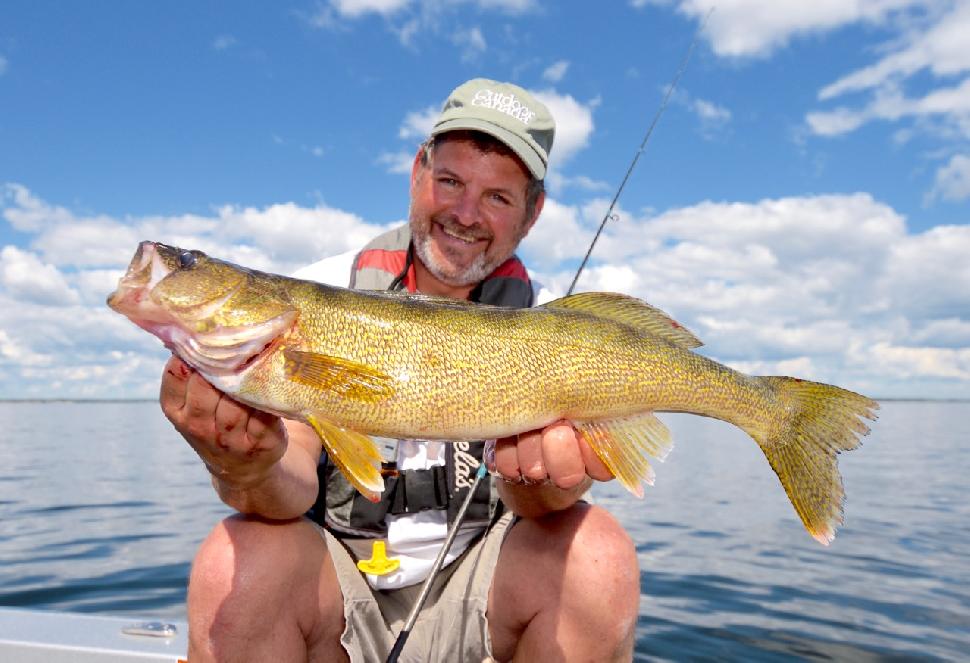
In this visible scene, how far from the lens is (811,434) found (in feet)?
11.2

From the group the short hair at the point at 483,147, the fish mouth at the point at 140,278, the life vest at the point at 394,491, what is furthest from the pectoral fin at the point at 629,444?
the short hair at the point at 483,147

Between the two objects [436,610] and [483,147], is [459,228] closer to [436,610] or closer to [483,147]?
[483,147]

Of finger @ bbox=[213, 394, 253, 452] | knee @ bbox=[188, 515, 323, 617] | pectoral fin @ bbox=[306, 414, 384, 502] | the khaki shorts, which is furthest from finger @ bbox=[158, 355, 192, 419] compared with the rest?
the khaki shorts

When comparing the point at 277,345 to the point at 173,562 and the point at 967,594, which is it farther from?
the point at 967,594

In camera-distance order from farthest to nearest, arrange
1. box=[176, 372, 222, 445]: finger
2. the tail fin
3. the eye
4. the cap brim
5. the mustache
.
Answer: the mustache < the cap brim < the tail fin < the eye < box=[176, 372, 222, 445]: finger

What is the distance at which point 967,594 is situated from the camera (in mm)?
7816

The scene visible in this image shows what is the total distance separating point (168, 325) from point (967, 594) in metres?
8.83

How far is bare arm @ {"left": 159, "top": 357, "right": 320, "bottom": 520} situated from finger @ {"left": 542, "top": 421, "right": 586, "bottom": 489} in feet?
3.73

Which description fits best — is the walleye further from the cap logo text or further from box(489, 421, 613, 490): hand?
the cap logo text

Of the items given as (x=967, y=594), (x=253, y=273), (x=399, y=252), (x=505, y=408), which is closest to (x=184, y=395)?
(x=253, y=273)

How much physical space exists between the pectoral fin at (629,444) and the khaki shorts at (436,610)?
1091mm

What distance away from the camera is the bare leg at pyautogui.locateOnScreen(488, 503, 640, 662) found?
337cm

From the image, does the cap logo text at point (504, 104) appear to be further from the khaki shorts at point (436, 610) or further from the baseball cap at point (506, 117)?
the khaki shorts at point (436, 610)

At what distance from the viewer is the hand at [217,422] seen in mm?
2695
